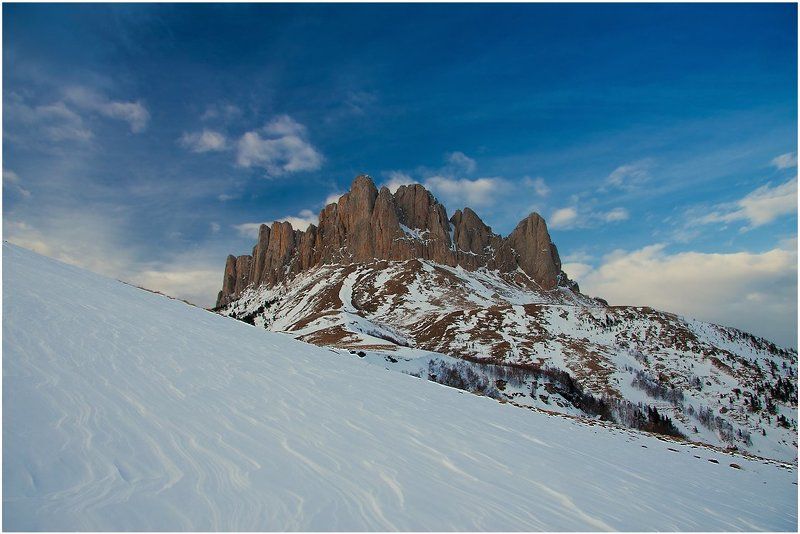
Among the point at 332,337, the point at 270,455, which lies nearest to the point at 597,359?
the point at 332,337

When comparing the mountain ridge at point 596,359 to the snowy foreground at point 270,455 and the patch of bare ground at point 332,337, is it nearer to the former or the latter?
the patch of bare ground at point 332,337

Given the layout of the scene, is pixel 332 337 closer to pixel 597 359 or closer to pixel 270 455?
pixel 597 359

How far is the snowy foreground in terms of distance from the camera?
443 cm

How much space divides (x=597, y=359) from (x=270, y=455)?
121m

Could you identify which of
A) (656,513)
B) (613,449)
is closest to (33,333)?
(656,513)

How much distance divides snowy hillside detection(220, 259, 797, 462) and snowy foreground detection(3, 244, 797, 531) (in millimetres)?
39574

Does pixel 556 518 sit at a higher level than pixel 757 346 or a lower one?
lower

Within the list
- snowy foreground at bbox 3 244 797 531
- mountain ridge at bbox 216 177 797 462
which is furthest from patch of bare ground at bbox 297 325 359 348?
snowy foreground at bbox 3 244 797 531

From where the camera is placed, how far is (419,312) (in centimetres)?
17300

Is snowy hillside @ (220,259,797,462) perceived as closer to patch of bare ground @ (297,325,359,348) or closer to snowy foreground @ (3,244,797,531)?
patch of bare ground @ (297,325,359,348)

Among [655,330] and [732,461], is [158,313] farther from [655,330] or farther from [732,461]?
[655,330]

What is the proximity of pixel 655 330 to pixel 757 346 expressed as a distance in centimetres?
3515

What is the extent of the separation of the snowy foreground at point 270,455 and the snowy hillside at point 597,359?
39574mm

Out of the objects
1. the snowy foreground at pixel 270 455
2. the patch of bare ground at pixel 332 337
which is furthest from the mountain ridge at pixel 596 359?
the snowy foreground at pixel 270 455
